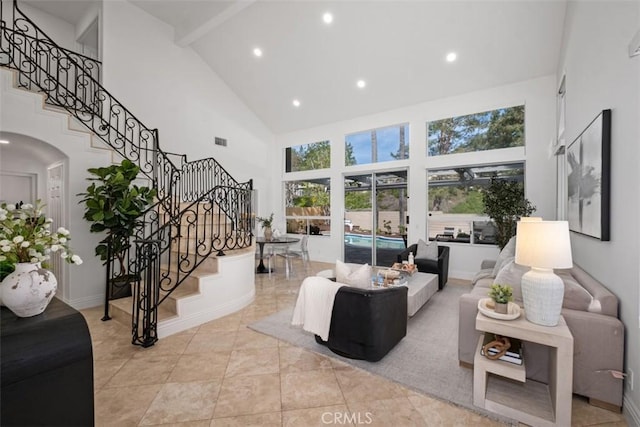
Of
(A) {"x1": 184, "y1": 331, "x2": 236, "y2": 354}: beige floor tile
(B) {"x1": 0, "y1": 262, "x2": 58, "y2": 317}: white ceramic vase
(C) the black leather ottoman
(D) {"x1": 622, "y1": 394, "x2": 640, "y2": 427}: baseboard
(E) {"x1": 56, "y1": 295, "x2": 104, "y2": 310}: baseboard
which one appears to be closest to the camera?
(B) {"x1": 0, "y1": 262, "x2": 58, "y2": 317}: white ceramic vase

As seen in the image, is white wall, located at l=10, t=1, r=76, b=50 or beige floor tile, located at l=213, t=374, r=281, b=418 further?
white wall, located at l=10, t=1, r=76, b=50

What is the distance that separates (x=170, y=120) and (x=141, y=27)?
1949mm

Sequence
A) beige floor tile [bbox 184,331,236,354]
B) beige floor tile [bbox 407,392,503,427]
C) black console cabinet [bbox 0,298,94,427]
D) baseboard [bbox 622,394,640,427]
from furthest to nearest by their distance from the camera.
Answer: beige floor tile [bbox 184,331,236,354]
beige floor tile [bbox 407,392,503,427]
baseboard [bbox 622,394,640,427]
black console cabinet [bbox 0,298,94,427]

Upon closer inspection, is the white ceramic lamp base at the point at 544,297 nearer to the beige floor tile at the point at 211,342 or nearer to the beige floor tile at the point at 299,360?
the beige floor tile at the point at 299,360

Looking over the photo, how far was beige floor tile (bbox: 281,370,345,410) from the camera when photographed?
2076 mm

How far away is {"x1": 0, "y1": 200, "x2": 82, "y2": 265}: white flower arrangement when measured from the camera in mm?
1367

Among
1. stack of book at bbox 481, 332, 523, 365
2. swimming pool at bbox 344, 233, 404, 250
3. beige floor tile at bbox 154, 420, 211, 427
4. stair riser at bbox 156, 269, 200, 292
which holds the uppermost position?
swimming pool at bbox 344, 233, 404, 250

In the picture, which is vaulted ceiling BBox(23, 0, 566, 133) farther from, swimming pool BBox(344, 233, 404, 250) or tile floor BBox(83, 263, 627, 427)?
tile floor BBox(83, 263, 627, 427)

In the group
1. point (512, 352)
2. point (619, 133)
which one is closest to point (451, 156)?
point (619, 133)

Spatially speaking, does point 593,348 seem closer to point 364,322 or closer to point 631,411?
point 631,411

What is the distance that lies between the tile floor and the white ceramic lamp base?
718mm

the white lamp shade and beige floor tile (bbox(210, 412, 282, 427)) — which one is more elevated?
the white lamp shade

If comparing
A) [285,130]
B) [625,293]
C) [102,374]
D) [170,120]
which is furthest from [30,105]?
[625,293]

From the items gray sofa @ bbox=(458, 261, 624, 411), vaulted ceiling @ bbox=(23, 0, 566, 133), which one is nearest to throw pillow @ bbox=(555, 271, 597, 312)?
gray sofa @ bbox=(458, 261, 624, 411)
